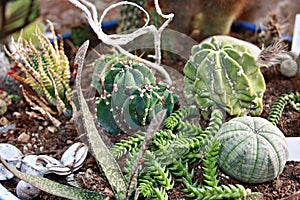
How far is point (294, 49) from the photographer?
4.46 ft

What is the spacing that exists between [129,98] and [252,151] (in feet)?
1.04

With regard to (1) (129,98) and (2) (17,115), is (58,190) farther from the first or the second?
(2) (17,115)

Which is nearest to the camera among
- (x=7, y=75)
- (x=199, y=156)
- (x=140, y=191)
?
(x=140, y=191)

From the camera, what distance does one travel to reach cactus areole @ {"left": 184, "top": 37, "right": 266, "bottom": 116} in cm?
109

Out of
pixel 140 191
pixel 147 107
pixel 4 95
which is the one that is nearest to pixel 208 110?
pixel 147 107

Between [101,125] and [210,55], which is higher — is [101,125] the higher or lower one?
the lower one

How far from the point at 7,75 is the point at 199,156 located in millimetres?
704

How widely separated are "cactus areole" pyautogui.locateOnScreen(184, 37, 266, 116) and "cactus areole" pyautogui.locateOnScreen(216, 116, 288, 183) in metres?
0.13

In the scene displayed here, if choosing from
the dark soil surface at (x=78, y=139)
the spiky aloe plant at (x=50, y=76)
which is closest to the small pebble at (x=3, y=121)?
the dark soil surface at (x=78, y=139)

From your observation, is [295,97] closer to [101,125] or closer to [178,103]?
[178,103]

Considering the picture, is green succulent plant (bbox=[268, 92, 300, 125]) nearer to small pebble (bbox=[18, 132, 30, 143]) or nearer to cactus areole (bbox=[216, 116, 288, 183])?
cactus areole (bbox=[216, 116, 288, 183])

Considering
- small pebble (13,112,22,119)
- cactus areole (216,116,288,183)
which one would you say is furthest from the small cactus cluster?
small pebble (13,112,22,119)

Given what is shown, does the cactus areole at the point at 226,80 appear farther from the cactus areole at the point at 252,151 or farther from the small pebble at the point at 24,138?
the small pebble at the point at 24,138

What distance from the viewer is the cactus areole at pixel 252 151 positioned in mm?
926
